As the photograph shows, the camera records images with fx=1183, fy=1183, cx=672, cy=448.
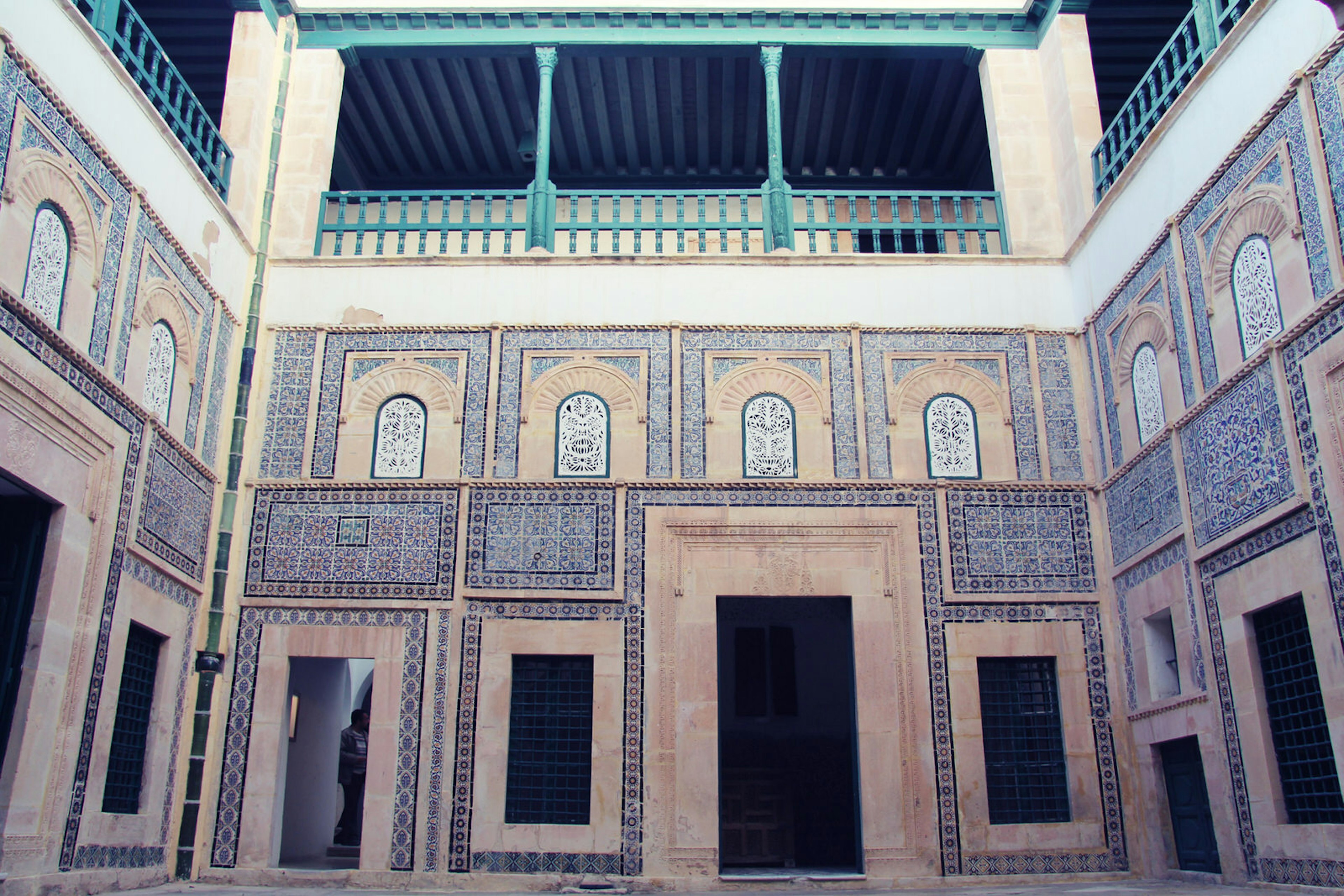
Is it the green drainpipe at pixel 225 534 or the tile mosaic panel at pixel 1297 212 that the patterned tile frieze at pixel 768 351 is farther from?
the green drainpipe at pixel 225 534

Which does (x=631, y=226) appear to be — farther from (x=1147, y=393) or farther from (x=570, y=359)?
(x=1147, y=393)

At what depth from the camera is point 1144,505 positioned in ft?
24.0

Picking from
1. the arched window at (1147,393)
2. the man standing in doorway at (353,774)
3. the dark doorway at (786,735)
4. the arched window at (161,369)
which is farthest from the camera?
the dark doorway at (786,735)

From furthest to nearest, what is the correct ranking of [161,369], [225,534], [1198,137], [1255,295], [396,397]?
[396,397] < [225,534] < [161,369] < [1198,137] < [1255,295]

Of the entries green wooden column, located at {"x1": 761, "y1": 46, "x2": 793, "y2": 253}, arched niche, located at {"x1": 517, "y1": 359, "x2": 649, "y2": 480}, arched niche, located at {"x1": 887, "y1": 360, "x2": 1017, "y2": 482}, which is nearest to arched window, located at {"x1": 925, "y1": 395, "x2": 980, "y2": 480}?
arched niche, located at {"x1": 887, "y1": 360, "x2": 1017, "y2": 482}

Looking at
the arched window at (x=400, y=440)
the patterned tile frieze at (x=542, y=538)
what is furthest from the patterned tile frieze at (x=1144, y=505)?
the arched window at (x=400, y=440)

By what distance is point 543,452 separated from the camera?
→ 26.3 ft

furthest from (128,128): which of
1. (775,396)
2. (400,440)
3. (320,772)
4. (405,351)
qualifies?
(320,772)

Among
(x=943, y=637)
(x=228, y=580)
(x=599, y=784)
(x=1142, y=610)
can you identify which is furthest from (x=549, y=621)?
(x=1142, y=610)

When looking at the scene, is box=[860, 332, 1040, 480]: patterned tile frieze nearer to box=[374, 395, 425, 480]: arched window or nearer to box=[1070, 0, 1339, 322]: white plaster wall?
box=[1070, 0, 1339, 322]: white plaster wall

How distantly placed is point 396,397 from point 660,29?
3622mm

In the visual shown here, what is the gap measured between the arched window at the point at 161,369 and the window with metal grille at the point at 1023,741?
5.35 metres

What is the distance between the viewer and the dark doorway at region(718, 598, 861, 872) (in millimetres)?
10078

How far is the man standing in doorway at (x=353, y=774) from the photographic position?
9.21 metres
